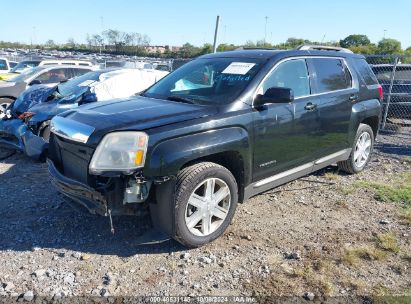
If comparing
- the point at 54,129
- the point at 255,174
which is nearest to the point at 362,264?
the point at 255,174

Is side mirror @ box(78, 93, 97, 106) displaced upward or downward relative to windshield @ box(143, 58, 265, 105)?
downward

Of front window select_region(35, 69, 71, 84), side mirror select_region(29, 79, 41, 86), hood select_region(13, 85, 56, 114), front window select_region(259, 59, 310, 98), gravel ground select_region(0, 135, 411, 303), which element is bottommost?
gravel ground select_region(0, 135, 411, 303)

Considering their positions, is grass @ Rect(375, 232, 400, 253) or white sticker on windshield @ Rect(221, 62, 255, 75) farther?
white sticker on windshield @ Rect(221, 62, 255, 75)

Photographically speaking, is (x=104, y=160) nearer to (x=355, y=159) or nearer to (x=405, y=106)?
(x=355, y=159)

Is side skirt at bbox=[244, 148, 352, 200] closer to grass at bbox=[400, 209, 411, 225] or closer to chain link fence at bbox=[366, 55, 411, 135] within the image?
grass at bbox=[400, 209, 411, 225]

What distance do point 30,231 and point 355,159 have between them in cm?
451

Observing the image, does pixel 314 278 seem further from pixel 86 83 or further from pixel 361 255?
pixel 86 83

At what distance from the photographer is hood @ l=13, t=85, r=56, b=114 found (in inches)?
287

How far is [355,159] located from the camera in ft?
19.6

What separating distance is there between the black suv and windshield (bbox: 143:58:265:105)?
0.05 ft

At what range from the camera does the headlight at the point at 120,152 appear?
3.24 m

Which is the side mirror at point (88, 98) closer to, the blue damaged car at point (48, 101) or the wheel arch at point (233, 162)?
the blue damaged car at point (48, 101)

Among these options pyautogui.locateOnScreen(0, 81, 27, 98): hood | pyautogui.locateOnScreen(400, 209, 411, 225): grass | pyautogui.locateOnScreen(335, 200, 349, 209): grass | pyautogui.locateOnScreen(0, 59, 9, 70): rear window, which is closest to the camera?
pyautogui.locateOnScreen(400, 209, 411, 225): grass

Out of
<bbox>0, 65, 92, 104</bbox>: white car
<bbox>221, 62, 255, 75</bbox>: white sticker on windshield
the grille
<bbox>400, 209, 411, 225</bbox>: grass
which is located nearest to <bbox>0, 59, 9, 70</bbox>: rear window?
<bbox>0, 65, 92, 104</bbox>: white car
